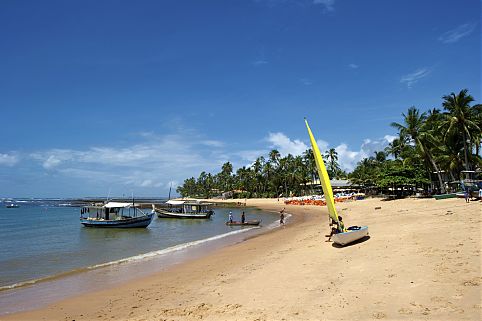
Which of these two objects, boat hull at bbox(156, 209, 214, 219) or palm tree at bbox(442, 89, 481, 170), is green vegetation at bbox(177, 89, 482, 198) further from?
boat hull at bbox(156, 209, 214, 219)

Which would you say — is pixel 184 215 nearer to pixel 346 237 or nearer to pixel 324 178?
pixel 324 178

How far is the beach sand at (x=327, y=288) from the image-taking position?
7824mm

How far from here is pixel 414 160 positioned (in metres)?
59.7

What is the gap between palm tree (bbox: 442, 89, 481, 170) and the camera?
39.5m

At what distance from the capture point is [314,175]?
104 m

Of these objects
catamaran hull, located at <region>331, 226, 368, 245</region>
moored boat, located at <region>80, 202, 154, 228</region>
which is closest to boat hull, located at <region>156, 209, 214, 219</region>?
moored boat, located at <region>80, 202, 154, 228</region>

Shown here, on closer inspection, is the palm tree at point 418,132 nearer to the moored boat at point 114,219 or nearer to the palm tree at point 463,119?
the palm tree at point 463,119

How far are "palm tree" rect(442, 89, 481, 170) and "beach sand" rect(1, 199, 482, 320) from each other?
28705 millimetres

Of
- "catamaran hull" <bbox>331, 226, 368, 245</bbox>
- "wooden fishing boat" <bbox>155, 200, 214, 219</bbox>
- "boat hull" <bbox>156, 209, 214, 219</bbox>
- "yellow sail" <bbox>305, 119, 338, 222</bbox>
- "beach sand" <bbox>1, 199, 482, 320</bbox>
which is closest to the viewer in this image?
"beach sand" <bbox>1, 199, 482, 320</bbox>

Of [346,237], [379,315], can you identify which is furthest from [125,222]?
[379,315]

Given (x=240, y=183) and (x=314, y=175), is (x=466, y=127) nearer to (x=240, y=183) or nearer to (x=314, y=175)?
(x=314, y=175)

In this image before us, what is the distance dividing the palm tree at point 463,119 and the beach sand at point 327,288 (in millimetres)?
28705

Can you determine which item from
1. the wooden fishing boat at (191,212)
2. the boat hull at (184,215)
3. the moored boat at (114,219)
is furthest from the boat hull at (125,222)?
the wooden fishing boat at (191,212)

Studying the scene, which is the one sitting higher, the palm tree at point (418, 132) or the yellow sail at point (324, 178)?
the palm tree at point (418, 132)
